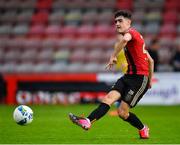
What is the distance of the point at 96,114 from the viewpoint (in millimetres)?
8547

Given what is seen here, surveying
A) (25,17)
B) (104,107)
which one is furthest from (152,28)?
(104,107)

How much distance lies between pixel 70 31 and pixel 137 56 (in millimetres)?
13520

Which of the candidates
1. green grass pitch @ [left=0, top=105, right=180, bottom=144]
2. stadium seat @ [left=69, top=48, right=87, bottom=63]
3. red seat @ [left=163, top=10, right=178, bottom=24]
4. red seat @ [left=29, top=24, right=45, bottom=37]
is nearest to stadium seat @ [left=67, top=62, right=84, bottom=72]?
stadium seat @ [left=69, top=48, right=87, bottom=63]

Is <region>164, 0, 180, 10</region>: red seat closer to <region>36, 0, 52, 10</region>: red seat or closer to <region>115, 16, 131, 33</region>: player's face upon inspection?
<region>36, 0, 52, 10</region>: red seat

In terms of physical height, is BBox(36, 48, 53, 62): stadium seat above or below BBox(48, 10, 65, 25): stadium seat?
below

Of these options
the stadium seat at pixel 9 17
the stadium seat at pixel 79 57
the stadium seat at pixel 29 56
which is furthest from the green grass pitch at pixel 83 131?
the stadium seat at pixel 9 17

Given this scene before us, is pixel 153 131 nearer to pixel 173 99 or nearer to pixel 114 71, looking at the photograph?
pixel 173 99

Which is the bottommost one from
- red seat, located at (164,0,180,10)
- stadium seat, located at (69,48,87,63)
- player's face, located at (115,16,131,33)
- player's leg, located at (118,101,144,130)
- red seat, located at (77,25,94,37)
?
stadium seat, located at (69,48,87,63)

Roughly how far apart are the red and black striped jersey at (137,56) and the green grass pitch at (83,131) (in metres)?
0.97

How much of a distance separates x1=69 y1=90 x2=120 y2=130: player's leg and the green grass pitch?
25 centimetres

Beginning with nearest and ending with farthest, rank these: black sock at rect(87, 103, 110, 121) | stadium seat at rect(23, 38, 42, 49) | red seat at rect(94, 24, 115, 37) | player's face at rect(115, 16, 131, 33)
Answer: black sock at rect(87, 103, 110, 121) < player's face at rect(115, 16, 131, 33) < red seat at rect(94, 24, 115, 37) < stadium seat at rect(23, 38, 42, 49)

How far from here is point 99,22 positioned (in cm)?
2225

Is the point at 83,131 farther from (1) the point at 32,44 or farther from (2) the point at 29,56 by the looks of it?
(1) the point at 32,44

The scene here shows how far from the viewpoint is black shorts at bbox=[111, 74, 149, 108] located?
28.9 feet
